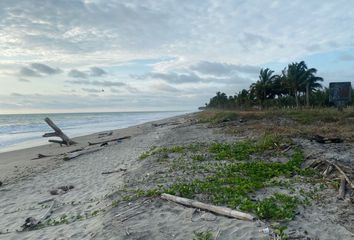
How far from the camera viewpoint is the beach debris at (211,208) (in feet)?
20.3

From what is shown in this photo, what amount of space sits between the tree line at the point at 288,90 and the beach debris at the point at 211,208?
162 ft

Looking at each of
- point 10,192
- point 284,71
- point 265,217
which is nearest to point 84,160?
point 10,192

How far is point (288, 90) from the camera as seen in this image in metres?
64.6

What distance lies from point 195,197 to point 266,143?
23.3 ft

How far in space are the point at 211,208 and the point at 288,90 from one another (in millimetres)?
61499

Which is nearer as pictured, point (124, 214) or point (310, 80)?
point (124, 214)

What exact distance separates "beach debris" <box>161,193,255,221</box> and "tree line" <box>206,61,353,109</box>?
162ft

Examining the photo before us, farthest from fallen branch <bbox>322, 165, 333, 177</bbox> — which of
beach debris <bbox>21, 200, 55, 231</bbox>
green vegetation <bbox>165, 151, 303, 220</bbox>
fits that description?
beach debris <bbox>21, 200, 55, 231</bbox>

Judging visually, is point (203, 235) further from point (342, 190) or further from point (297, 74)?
point (297, 74)

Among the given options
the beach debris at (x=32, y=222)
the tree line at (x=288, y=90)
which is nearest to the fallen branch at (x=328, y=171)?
the beach debris at (x=32, y=222)

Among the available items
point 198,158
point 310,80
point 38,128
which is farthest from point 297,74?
point 198,158

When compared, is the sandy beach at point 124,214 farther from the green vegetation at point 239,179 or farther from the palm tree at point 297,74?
the palm tree at point 297,74

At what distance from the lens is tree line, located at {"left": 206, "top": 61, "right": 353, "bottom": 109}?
5800 centimetres

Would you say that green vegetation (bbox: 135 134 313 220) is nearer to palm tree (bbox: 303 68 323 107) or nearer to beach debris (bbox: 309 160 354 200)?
beach debris (bbox: 309 160 354 200)
